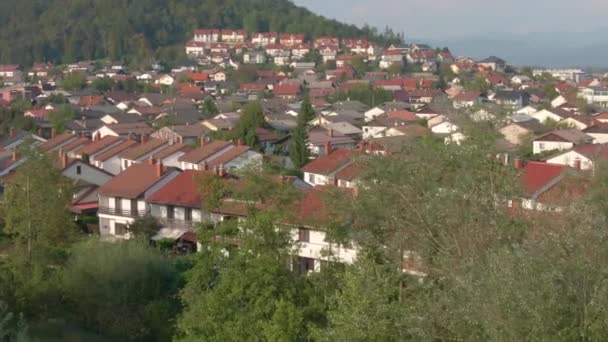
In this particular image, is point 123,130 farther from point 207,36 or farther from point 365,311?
point 207,36

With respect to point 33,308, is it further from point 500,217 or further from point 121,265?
point 500,217

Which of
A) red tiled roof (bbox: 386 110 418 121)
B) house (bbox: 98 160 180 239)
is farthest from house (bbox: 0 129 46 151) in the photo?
red tiled roof (bbox: 386 110 418 121)

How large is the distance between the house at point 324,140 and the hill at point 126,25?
182 ft

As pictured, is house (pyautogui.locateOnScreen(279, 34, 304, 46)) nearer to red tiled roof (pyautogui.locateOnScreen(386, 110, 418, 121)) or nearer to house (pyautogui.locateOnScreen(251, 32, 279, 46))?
house (pyautogui.locateOnScreen(251, 32, 279, 46))

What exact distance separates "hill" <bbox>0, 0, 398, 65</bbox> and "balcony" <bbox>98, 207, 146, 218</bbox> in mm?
70314

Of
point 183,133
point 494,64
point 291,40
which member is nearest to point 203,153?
point 183,133

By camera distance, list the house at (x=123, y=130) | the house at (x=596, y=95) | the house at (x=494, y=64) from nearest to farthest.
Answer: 1. the house at (x=123, y=130)
2. the house at (x=596, y=95)
3. the house at (x=494, y=64)

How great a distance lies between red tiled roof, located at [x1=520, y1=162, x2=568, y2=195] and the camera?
17.6 meters

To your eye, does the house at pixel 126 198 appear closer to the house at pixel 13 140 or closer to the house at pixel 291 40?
the house at pixel 13 140

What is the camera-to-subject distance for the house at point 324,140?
110ft

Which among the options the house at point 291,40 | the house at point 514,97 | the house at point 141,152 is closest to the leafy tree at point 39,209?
the house at point 141,152

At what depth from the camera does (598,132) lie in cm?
3475

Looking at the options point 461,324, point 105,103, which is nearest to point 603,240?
point 461,324

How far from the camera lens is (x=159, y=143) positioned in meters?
29.0
